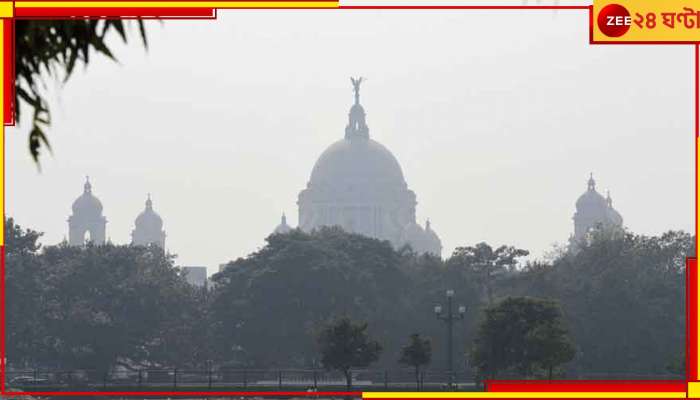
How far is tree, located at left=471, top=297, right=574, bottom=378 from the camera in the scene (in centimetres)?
6272

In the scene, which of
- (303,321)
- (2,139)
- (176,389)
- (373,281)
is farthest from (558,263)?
(2,139)

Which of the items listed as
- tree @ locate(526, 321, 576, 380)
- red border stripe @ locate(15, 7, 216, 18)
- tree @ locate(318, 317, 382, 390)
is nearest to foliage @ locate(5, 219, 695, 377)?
tree @ locate(318, 317, 382, 390)

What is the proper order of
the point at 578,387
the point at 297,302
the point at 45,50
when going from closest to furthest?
the point at 45,50
the point at 578,387
the point at 297,302

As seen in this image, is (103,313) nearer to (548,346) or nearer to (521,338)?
(521,338)

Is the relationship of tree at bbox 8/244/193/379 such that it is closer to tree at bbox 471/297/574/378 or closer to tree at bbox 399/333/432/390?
tree at bbox 399/333/432/390

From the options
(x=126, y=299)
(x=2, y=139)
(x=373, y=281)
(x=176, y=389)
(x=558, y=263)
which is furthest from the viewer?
(x=558, y=263)

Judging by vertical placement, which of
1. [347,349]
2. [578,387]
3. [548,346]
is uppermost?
[548,346]

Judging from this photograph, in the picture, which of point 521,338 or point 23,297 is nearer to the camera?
point 521,338

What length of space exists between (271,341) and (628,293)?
1646cm

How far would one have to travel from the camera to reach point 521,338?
6469 centimetres

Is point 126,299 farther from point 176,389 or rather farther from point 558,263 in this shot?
point 558,263

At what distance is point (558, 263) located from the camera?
9856cm

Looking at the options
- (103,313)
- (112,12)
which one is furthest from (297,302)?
(112,12)

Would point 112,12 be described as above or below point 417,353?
above
